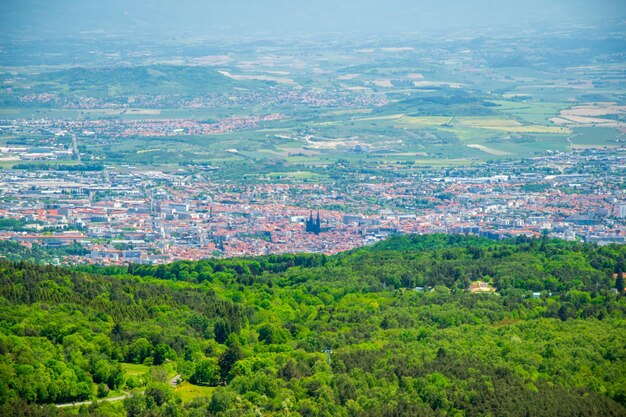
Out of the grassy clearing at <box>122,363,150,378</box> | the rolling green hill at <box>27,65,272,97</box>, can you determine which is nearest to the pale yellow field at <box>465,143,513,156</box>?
the rolling green hill at <box>27,65,272,97</box>

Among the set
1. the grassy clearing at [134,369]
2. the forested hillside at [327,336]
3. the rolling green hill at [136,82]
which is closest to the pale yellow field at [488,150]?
the rolling green hill at [136,82]

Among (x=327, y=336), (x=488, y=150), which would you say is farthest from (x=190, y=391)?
(x=488, y=150)

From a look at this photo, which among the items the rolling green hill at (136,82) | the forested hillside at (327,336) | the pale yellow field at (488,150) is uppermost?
the forested hillside at (327,336)

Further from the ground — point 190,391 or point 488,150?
point 190,391

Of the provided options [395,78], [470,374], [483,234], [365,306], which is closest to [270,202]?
[483,234]

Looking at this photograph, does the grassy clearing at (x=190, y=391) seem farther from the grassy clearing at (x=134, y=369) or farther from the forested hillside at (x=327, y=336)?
the grassy clearing at (x=134, y=369)

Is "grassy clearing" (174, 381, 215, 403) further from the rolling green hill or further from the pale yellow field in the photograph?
the rolling green hill

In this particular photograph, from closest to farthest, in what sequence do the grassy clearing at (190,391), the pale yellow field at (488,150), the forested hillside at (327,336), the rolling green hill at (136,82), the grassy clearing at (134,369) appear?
the forested hillside at (327,336)
the grassy clearing at (190,391)
the grassy clearing at (134,369)
the pale yellow field at (488,150)
the rolling green hill at (136,82)

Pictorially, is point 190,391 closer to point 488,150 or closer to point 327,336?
point 327,336
